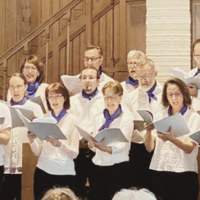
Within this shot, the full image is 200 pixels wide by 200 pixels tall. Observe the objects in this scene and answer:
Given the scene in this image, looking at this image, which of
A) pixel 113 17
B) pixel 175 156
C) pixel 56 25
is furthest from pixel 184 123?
pixel 56 25

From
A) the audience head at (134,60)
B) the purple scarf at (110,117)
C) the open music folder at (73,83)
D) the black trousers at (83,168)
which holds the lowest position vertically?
the black trousers at (83,168)

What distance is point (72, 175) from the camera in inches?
151

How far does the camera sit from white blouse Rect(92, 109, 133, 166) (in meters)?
3.71

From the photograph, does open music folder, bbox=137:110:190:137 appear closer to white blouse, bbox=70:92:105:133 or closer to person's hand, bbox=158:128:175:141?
person's hand, bbox=158:128:175:141

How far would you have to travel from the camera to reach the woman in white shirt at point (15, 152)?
4.14m

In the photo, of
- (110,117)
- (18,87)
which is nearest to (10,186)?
(18,87)

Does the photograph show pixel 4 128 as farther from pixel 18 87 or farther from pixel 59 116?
pixel 59 116

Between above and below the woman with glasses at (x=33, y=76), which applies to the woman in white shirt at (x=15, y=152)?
below

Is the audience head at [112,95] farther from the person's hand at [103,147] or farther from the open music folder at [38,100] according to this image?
the open music folder at [38,100]

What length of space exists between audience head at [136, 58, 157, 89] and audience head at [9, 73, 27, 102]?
842mm

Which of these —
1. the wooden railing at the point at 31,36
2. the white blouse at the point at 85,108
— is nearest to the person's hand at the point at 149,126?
the white blouse at the point at 85,108

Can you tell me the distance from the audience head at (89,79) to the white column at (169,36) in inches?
82.7

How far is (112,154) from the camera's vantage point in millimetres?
3740

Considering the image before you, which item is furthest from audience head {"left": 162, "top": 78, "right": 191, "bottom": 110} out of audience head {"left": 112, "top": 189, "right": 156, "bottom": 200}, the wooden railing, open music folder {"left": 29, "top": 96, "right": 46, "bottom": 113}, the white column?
the wooden railing
